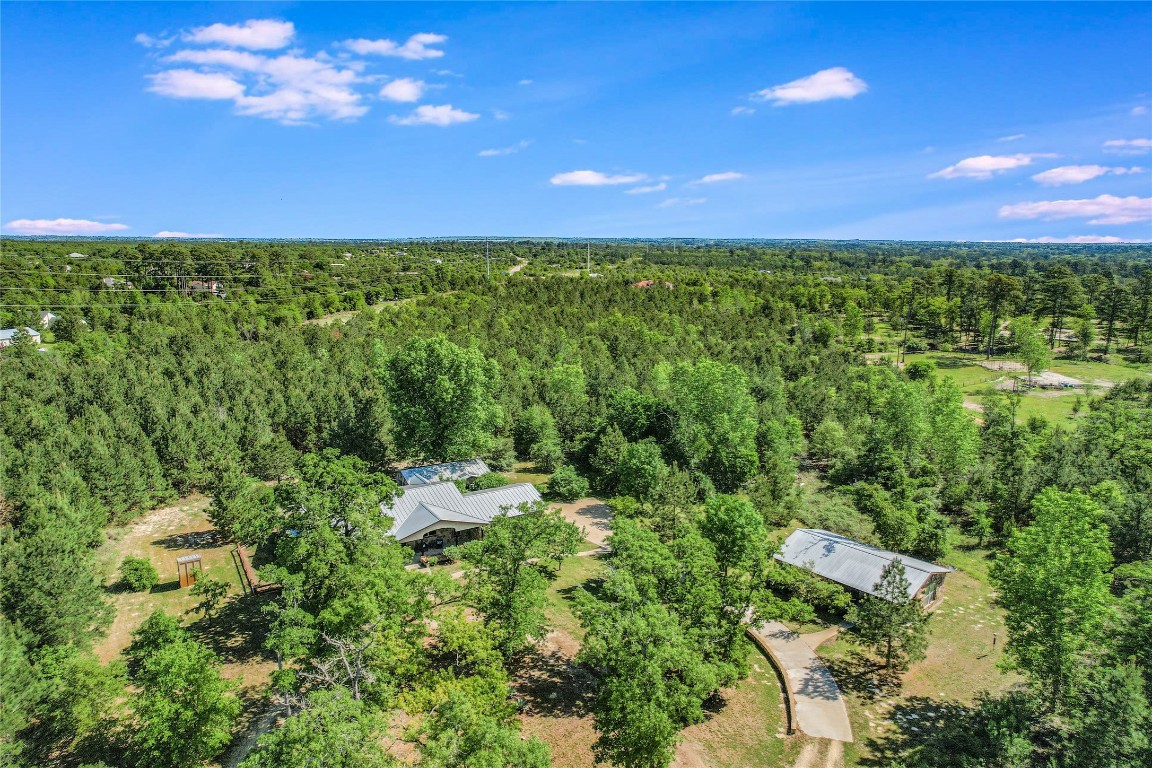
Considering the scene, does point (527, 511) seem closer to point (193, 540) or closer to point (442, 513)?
point (442, 513)

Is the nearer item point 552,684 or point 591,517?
point 552,684

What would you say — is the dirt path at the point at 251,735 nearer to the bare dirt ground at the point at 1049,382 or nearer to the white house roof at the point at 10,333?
the white house roof at the point at 10,333

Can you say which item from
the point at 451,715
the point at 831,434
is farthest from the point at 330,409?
the point at 831,434

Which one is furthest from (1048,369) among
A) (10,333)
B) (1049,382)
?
(10,333)

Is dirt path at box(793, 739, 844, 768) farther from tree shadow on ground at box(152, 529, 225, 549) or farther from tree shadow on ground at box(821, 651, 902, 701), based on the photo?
tree shadow on ground at box(152, 529, 225, 549)

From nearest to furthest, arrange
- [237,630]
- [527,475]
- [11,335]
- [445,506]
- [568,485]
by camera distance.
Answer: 1. [237,630]
2. [445,506]
3. [568,485]
4. [527,475]
5. [11,335]
